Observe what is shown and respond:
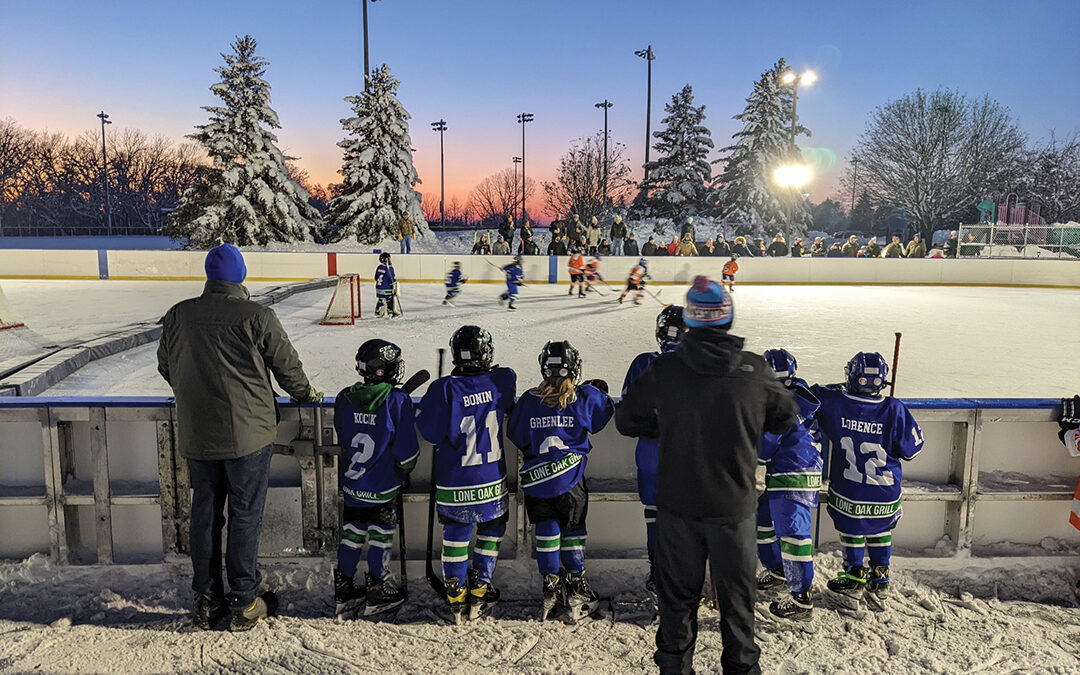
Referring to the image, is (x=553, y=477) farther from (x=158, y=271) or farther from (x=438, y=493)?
(x=158, y=271)

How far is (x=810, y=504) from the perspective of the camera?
129 inches

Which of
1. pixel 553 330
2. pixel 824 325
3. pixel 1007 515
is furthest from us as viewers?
pixel 824 325

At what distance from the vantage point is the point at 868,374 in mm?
3322

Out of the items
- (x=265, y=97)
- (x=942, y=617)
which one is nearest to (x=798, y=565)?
(x=942, y=617)

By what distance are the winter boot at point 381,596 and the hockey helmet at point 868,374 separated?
2.34 metres

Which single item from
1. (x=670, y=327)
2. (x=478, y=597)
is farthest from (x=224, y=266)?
(x=670, y=327)

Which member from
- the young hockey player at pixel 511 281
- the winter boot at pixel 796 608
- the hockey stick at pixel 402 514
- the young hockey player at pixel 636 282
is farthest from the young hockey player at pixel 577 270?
the winter boot at pixel 796 608

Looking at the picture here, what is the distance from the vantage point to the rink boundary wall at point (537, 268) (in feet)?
61.9

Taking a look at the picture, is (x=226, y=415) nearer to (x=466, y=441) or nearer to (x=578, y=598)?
(x=466, y=441)

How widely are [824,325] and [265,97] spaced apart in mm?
26932

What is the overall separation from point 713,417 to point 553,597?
1.37 meters

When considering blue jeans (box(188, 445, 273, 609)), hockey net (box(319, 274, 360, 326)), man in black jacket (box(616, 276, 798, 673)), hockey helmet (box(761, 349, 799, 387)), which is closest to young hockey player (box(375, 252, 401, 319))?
hockey net (box(319, 274, 360, 326))

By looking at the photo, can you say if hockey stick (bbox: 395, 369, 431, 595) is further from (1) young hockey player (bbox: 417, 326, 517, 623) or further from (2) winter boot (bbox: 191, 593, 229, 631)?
(2) winter boot (bbox: 191, 593, 229, 631)

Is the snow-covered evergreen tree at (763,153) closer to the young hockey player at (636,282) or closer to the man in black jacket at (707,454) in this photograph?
the young hockey player at (636,282)
